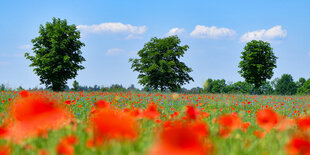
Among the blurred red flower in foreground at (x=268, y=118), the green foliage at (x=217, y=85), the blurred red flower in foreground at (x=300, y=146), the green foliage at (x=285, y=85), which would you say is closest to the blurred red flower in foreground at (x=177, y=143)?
the blurred red flower in foreground at (x=300, y=146)

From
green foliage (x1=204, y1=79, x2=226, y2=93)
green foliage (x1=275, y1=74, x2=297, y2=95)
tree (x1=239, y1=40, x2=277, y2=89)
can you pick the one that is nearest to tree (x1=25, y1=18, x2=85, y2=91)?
tree (x1=239, y1=40, x2=277, y2=89)

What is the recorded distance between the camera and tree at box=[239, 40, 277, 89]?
160 feet

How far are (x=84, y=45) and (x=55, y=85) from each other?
6.07m

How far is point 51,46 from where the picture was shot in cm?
3684

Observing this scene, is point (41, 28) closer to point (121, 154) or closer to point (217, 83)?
point (121, 154)

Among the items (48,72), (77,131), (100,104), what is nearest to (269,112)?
(100,104)

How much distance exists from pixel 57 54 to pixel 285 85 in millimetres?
76490

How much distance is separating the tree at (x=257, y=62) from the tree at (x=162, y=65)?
40.1 ft

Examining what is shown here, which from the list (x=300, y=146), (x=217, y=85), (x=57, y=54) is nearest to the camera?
(x=300, y=146)

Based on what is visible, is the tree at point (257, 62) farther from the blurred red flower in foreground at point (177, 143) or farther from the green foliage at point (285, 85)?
the blurred red flower in foreground at point (177, 143)

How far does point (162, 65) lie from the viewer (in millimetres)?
40375

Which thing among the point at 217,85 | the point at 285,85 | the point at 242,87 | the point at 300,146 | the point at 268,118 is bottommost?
the point at 300,146

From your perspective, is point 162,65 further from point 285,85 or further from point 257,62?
point 285,85

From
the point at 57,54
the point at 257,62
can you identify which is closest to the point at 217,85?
the point at 257,62
